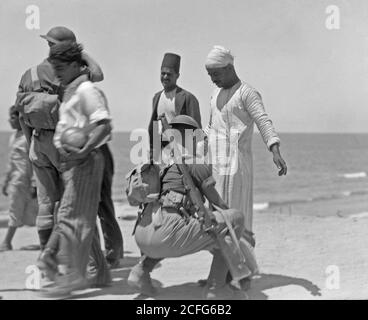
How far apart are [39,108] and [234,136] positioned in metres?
1.69

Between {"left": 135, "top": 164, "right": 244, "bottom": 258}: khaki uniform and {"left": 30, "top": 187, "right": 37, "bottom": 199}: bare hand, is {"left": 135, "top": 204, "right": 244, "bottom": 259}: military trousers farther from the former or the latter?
{"left": 30, "top": 187, "right": 37, "bottom": 199}: bare hand

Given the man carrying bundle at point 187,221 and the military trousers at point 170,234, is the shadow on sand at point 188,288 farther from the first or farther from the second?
the military trousers at point 170,234

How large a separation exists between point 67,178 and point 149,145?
1184 mm

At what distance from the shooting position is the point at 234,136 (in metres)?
5.80

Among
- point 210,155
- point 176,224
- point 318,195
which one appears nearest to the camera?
point 176,224

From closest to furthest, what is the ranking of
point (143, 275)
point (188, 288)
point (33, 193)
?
point (143, 275) → point (188, 288) → point (33, 193)

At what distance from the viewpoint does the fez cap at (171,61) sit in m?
5.93

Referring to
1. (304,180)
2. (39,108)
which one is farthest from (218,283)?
(304,180)

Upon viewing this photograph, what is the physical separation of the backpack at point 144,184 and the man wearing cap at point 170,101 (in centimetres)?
73

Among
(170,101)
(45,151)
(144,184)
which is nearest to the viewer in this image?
(144,184)

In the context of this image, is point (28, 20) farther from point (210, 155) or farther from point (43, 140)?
point (210, 155)

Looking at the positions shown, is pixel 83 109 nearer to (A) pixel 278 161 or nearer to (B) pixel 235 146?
(B) pixel 235 146

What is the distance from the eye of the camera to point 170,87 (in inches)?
239
